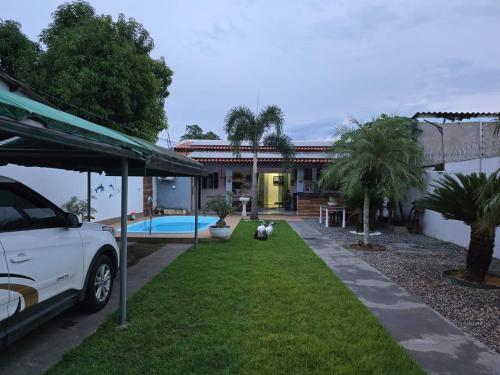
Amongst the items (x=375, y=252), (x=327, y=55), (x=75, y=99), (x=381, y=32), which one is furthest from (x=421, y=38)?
(x=75, y=99)

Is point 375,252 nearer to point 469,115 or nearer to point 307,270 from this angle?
point 307,270

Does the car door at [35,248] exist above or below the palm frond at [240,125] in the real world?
below

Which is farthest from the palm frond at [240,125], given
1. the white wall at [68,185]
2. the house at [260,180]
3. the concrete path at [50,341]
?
the concrete path at [50,341]

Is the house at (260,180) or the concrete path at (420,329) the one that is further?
the house at (260,180)

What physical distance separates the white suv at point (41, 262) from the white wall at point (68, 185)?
4851 mm

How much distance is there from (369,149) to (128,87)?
7.89m

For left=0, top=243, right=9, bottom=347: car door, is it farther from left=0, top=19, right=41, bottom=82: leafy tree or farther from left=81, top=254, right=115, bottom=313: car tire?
left=0, top=19, right=41, bottom=82: leafy tree

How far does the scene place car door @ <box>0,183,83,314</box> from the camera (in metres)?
3.06

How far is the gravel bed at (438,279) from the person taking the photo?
14.4ft

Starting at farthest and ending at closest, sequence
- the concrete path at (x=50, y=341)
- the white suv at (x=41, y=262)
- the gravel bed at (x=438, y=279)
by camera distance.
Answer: the gravel bed at (x=438, y=279) < the concrete path at (x=50, y=341) < the white suv at (x=41, y=262)

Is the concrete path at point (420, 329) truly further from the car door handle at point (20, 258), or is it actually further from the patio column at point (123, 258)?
the car door handle at point (20, 258)

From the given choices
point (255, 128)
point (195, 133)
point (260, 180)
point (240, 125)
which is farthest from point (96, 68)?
point (195, 133)

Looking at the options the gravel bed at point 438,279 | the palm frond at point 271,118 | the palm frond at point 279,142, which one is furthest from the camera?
the palm frond at point 279,142

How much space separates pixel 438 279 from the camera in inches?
252
